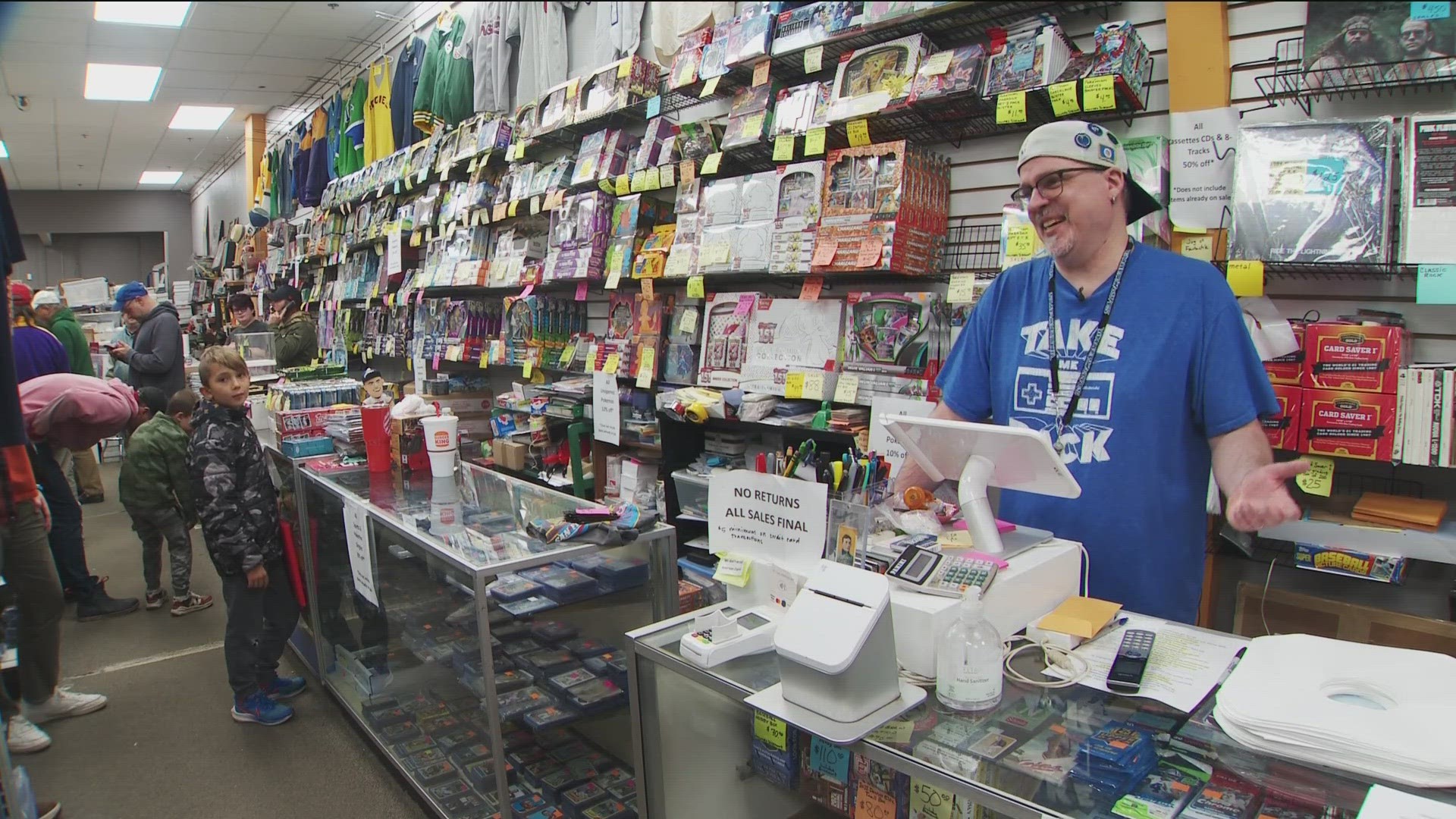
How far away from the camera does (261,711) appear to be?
10.3 ft

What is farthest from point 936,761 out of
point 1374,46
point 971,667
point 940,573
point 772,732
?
Result: point 1374,46

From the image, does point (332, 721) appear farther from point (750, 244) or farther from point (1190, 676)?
point (1190, 676)

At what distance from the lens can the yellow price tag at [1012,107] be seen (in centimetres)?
226

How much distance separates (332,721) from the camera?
316cm

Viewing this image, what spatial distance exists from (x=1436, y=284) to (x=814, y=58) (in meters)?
1.93

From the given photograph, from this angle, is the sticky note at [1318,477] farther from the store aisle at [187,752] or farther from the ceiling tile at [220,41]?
the store aisle at [187,752]

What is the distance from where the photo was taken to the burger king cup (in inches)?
119

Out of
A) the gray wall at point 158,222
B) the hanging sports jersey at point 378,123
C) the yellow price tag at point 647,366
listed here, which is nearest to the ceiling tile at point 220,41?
the gray wall at point 158,222

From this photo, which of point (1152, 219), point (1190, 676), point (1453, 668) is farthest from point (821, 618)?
point (1152, 219)

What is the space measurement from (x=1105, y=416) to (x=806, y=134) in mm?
1569

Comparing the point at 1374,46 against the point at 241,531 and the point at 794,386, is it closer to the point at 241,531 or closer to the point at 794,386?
the point at 794,386

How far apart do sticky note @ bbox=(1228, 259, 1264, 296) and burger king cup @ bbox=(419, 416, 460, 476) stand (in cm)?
259

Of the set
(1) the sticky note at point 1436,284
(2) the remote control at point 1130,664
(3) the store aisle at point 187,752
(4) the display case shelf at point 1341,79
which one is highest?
(4) the display case shelf at point 1341,79

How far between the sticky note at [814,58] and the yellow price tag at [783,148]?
25 centimetres
